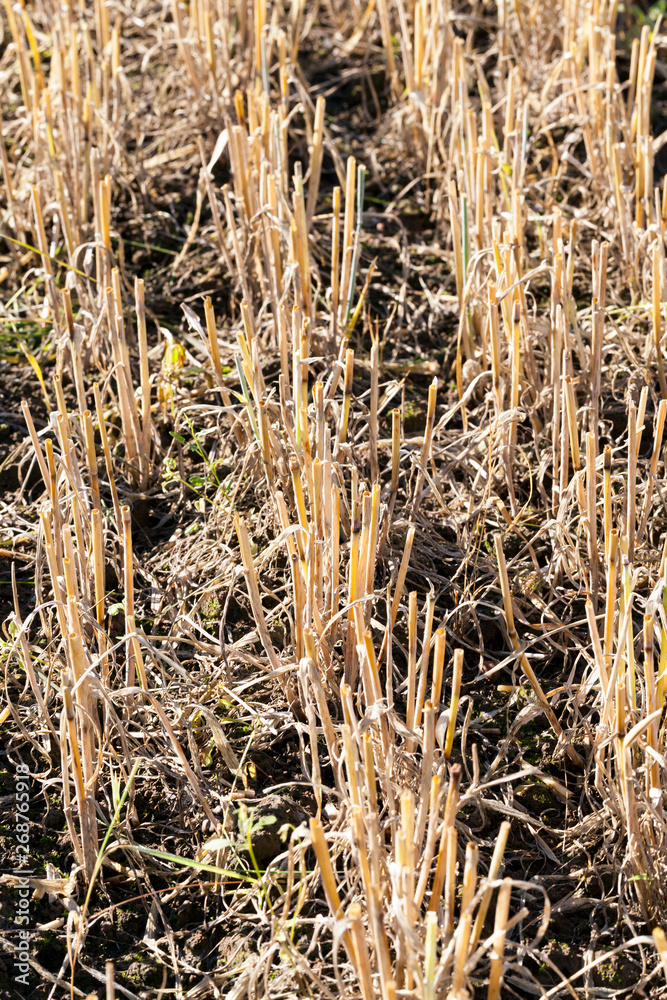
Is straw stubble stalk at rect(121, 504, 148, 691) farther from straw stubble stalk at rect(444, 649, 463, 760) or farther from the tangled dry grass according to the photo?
straw stubble stalk at rect(444, 649, 463, 760)

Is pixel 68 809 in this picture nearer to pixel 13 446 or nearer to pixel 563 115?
pixel 13 446

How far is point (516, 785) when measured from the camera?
1331 mm

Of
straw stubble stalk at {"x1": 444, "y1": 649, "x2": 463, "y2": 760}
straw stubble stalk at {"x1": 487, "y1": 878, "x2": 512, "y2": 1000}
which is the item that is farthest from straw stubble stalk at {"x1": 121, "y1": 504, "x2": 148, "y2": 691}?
straw stubble stalk at {"x1": 487, "y1": 878, "x2": 512, "y2": 1000}

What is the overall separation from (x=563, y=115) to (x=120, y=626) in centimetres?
164

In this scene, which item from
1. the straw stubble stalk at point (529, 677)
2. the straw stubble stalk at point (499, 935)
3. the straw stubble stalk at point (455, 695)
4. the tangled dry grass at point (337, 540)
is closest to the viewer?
the straw stubble stalk at point (499, 935)

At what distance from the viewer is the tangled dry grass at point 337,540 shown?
3.76 ft

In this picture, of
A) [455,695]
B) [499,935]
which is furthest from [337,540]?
[499,935]

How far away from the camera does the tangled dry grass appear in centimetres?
115

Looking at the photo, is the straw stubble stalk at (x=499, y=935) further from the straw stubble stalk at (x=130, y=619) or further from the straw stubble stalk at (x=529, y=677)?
the straw stubble stalk at (x=130, y=619)
